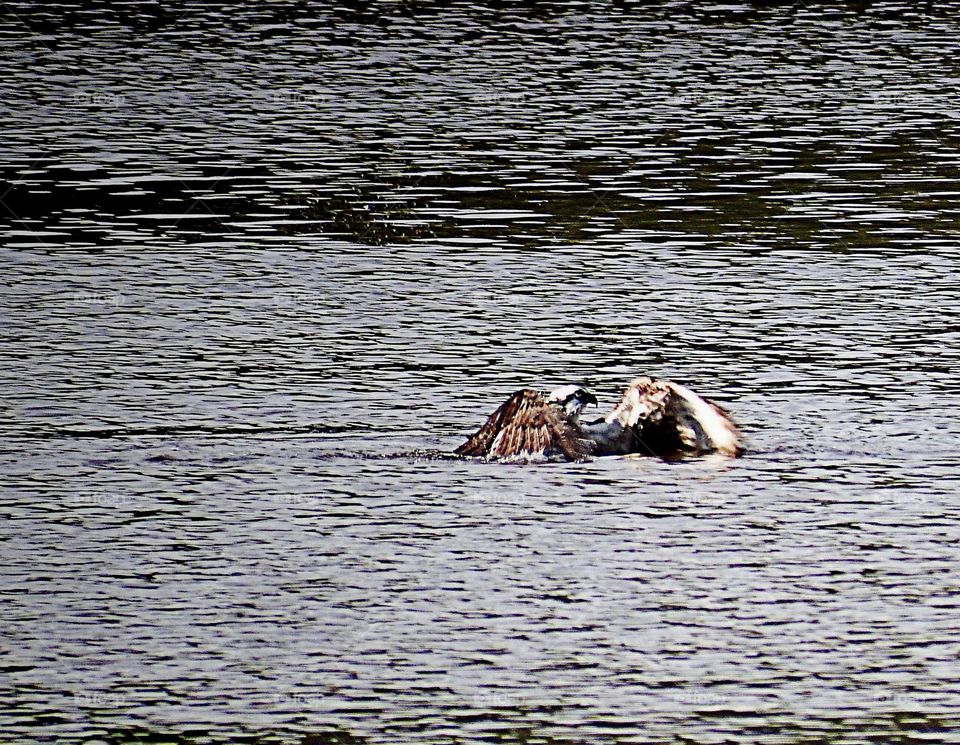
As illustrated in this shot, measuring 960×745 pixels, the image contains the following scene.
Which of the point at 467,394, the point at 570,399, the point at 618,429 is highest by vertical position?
the point at 570,399

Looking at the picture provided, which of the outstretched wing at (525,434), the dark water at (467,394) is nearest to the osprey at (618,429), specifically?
the outstretched wing at (525,434)

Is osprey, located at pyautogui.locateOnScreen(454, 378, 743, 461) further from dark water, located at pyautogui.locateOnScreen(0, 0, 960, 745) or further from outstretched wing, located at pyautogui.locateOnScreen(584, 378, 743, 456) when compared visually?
dark water, located at pyautogui.locateOnScreen(0, 0, 960, 745)

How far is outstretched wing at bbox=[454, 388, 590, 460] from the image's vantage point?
35.7ft

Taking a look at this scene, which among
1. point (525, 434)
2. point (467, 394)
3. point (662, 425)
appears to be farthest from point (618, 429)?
point (467, 394)

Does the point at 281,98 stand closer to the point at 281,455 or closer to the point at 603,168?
the point at 603,168

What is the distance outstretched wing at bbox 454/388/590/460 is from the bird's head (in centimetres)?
10

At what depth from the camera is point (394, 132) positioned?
71.0 ft

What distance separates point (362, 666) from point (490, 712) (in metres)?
0.67

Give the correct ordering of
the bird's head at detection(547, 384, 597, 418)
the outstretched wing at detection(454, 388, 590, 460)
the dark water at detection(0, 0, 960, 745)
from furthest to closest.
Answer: the bird's head at detection(547, 384, 597, 418), the outstretched wing at detection(454, 388, 590, 460), the dark water at detection(0, 0, 960, 745)

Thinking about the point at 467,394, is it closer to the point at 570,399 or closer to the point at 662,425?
the point at 570,399

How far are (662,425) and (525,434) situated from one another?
0.66 m

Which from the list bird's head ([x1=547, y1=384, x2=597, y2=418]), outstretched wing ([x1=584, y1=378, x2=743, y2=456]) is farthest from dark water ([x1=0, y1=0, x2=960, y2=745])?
bird's head ([x1=547, y1=384, x2=597, y2=418])

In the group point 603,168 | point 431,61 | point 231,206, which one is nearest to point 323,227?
point 231,206

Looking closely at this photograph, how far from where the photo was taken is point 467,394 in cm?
1219
